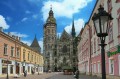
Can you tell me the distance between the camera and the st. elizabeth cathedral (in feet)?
466

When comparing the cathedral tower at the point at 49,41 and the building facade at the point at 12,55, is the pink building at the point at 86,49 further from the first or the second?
the cathedral tower at the point at 49,41

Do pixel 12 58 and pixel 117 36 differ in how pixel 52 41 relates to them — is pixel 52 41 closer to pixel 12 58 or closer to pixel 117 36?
pixel 12 58

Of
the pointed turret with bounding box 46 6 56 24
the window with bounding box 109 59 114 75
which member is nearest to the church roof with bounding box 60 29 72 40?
the pointed turret with bounding box 46 6 56 24

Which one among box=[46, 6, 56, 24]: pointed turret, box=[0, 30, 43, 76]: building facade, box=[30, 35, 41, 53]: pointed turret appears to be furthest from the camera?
box=[30, 35, 41, 53]: pointed turret

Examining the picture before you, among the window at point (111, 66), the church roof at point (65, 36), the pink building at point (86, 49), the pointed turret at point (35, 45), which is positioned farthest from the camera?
the pointed turret at point (35, 45)

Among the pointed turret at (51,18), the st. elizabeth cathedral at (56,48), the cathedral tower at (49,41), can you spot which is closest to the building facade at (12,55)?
the st. elizabeth cathedral at (56,48)

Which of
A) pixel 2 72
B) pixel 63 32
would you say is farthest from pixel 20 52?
pixel 63 32

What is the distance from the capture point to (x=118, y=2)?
74.7 ft

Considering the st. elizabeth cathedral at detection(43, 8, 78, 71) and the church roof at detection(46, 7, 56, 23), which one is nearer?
the st. elizabeth cathedral at detection(43, 8, 78, 71)

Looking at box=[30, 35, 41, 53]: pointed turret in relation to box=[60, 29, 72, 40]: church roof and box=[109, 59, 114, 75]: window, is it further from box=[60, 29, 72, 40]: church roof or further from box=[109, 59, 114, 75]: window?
box=[109, 59, 114, 75]: window

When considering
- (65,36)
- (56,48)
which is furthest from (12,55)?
(65,36)

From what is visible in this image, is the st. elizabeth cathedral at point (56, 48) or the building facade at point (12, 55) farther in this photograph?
the st. elizabeth cathedral at point (56, 48)

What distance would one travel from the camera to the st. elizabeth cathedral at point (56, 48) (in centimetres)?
14200

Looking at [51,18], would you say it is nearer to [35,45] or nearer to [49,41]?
[49,41]
